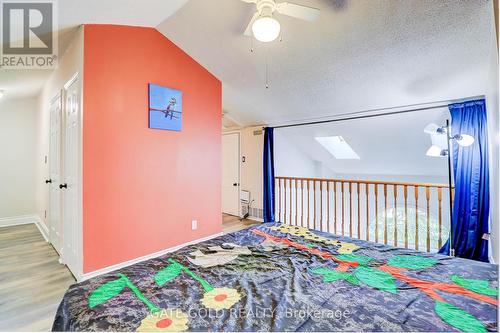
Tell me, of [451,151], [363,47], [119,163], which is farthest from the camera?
[451,151]

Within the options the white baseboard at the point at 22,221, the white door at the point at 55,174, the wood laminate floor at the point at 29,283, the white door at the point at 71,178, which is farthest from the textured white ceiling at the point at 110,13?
the white baseboard at the point at 22,221

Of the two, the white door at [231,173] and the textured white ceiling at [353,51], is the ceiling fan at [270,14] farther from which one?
the white door at [231,173]

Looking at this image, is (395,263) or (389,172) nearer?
(395,263)

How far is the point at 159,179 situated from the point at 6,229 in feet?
11.8

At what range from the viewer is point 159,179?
3035 mm

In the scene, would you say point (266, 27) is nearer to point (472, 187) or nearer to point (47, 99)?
point (472, 187)

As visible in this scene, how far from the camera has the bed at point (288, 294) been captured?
3.14ft

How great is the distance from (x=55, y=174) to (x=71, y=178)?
0.92 metres

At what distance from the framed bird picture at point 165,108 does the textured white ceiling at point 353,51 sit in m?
0.71

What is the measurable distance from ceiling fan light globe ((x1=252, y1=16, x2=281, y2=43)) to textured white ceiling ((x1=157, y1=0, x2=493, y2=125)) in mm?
822

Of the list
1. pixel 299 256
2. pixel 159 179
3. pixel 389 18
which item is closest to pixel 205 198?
pixel 159 179

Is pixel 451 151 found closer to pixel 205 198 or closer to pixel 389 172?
pixel 389 172

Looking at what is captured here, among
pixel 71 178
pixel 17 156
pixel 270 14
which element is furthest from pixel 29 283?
pixel 17 156

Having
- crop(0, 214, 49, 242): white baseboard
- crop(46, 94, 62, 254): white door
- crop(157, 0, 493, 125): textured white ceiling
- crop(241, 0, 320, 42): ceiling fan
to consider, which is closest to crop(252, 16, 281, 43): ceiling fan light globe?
crop(241, 0, 320, 42): ceiling fan
